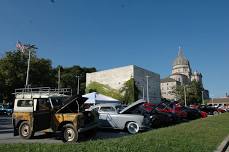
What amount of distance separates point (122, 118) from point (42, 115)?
559 cm

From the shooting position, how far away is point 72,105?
43.1 feet

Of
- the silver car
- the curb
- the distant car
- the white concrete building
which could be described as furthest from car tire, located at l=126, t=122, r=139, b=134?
the white concrete building

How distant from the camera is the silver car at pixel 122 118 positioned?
1644 centimetres

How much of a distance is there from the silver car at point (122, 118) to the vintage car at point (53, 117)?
334cm

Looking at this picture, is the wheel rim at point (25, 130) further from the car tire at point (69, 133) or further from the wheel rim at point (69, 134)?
the wheel rim at point (69, 134)

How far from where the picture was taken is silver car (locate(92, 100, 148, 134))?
16.4m

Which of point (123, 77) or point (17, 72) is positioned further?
point (123, 77)

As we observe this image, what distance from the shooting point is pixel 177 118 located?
23281 millimetres

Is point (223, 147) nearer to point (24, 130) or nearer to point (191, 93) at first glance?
point (24, 130)

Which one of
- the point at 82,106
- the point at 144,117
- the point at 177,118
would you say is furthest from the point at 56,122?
the point at 177,118

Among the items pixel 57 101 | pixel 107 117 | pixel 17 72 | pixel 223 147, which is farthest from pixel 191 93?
pixel 223 147

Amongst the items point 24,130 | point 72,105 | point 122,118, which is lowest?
point 24,130

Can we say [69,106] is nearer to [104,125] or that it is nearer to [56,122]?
[56,122]

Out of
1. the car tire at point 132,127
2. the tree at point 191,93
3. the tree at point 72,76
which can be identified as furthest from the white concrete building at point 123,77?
the car tire at point 132,127
